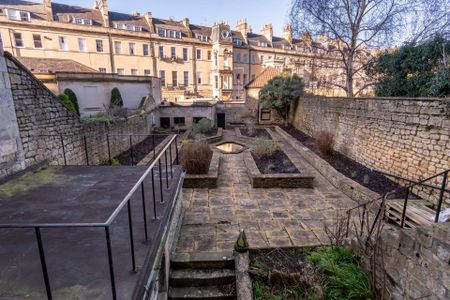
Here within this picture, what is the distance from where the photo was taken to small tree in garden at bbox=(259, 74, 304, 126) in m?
16.2

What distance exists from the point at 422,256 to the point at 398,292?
0.70 metres

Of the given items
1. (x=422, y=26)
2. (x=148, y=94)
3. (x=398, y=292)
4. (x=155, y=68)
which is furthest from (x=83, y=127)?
(x=155, y=68)

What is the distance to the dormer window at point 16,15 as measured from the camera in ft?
77.5

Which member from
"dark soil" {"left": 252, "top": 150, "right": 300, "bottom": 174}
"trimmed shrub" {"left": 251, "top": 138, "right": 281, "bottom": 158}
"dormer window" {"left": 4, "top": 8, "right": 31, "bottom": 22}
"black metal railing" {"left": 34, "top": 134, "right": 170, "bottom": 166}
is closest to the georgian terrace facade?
"dormer window" {"left": 4, "top": 8, "right": 31, "bottom": 22}

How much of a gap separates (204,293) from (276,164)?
6.04 metres

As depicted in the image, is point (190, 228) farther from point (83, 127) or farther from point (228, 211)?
point (83, 127)

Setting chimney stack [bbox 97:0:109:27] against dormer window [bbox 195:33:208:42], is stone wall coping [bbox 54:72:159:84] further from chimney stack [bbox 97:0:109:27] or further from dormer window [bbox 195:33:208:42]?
dormer window [bbox 195:33:208:42]

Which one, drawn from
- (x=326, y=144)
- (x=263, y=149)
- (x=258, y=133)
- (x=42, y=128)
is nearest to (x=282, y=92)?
(x=258, y=133)

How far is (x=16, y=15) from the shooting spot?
2384 cm

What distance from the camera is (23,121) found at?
482 centimetres

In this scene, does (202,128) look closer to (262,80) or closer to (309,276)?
(262,80)

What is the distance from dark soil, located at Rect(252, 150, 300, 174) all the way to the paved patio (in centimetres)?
87

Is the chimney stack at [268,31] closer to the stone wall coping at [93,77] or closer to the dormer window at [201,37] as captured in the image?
the dormer window at [201,37]

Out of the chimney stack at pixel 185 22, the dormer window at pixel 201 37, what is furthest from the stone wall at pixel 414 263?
the chimney stack at pixel 185 22
